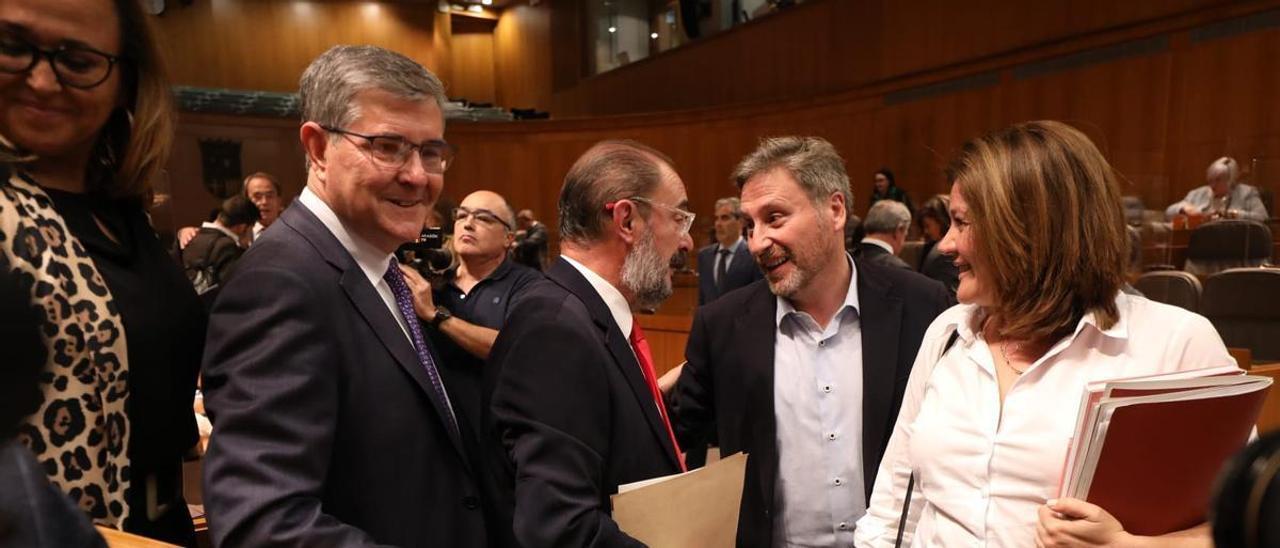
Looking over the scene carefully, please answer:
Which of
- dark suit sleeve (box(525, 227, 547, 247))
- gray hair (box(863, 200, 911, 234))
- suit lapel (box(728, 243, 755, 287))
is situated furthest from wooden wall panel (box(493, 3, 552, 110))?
gray hair (box(863, 200, 911, 234))

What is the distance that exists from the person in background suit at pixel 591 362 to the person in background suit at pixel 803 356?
322mm

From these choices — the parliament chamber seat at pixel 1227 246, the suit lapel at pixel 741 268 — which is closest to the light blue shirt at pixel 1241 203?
the parliament chamber seat at pixel 1227 246

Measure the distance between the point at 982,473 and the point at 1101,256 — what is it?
0.41m

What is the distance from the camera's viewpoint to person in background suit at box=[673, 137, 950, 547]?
177 centimetres

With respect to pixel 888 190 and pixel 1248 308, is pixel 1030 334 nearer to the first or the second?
pixel 1248 308

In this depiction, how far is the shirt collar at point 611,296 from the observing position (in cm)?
154

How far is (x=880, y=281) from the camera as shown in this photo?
1938 mm

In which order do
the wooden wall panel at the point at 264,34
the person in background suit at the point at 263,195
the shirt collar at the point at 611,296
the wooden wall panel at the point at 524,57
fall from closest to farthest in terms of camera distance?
the shirt collar at the point at 611,296 < the person in background suit at the point at 263,195 < the wooden wall panel at the point at 264,34 < the wooden wall panel at the point at 524,57

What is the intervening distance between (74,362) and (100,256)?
0.18 meters

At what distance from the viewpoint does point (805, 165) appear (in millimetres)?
1928

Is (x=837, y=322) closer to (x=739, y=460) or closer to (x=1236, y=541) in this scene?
(x=739, y=460)

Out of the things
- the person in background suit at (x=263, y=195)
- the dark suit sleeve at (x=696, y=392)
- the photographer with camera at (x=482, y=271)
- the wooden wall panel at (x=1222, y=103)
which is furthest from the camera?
the wooden wall panel at (x=1222, y=103)

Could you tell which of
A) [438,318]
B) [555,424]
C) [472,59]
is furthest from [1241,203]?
[472,59]

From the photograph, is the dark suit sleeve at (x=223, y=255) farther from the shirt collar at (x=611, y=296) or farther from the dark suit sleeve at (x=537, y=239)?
the shirt collar at (x=611, y=296)
